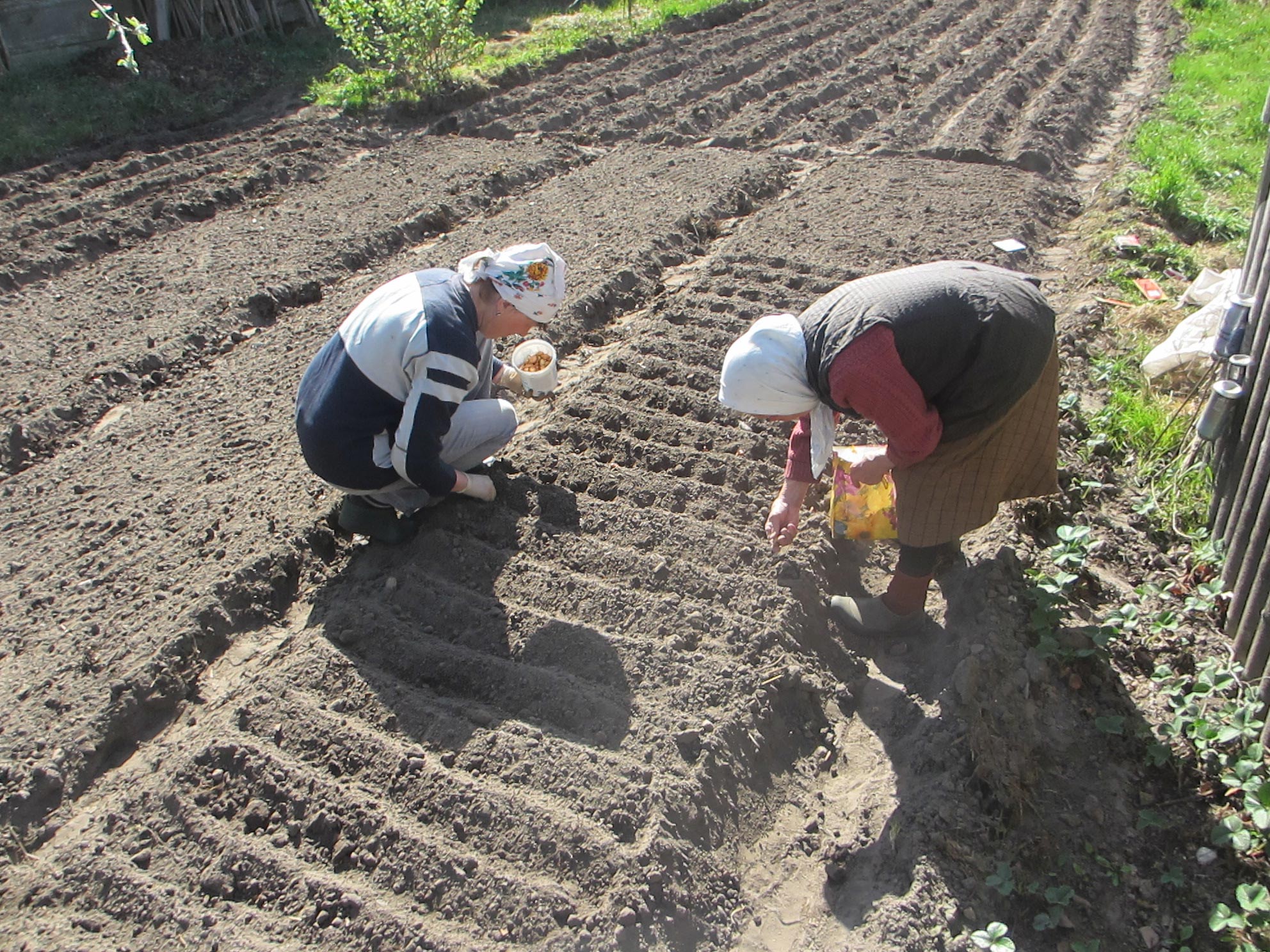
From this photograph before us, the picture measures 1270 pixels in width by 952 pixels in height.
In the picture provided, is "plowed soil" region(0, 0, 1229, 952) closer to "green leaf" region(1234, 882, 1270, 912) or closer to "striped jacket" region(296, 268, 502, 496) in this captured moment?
"green leaf" region(1234, 882, 1270, 912)

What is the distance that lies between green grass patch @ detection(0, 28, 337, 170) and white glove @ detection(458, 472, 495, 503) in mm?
6233

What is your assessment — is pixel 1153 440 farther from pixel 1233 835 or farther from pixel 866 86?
pixel 866 86

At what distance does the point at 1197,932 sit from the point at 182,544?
3.50 m

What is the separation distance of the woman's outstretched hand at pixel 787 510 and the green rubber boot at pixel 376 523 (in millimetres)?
1412

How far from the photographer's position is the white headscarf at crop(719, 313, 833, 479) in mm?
2531

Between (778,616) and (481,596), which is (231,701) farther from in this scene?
(778,616)

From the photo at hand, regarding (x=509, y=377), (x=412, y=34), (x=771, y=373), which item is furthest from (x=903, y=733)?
(x=412, y=34)

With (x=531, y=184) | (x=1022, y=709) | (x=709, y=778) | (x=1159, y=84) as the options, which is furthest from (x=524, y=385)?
(x=1159, y=84)

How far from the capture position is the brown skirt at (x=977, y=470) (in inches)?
109

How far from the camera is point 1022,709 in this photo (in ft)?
9.28

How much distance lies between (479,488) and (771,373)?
144cm

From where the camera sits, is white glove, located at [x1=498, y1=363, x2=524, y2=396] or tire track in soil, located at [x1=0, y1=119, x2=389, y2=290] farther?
tire track in soil, located at [x1=0, y1=119, x2=389, y2=290]

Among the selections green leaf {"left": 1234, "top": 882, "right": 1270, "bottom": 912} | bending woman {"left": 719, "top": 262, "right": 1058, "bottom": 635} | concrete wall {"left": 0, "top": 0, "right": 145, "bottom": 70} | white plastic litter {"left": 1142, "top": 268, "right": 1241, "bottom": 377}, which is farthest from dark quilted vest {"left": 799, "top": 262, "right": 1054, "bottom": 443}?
concrete wall {"left": 0, "top": 0, "right": 145, "bottom": 70}

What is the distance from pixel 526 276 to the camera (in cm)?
313
